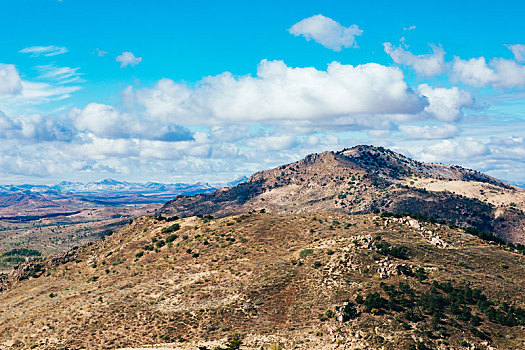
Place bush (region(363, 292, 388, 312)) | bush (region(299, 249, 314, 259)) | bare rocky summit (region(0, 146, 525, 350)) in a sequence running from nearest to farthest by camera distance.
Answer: bare rocky summit (region(0, 146, 525, 350)), bush (region(363, 292, 388, 312)), bush (region(299, 249, 314, 259))

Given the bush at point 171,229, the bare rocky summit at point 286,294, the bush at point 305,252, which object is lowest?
the bare rocky summit at point 286,294

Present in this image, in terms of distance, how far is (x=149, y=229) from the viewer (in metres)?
143

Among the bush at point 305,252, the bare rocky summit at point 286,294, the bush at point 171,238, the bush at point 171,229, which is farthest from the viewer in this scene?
the bush at point 171,229

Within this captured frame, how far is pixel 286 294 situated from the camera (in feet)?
263

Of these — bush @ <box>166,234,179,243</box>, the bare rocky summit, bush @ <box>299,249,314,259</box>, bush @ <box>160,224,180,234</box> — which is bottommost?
the bare rocky summit

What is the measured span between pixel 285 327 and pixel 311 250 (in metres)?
30.9

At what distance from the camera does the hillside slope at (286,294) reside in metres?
66.5

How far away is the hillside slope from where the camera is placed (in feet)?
218

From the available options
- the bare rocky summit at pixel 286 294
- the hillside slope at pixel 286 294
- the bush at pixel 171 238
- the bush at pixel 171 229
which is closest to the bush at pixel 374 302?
the bare rocky summit at pixel 286 294

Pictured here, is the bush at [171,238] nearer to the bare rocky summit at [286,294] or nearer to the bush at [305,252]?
the bare rocky summit at [286,294]

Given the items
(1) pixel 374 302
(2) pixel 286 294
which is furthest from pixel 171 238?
(1) pixel 374 302

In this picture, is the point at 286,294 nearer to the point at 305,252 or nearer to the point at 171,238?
the point at 305,252

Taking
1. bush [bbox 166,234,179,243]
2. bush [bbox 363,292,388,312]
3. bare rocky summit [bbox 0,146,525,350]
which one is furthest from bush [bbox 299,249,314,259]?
bush [bbox 166,234,179,243]

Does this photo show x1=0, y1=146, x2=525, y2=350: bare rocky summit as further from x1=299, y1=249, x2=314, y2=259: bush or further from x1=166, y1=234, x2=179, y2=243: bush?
x1=166, y1=234, x2=179, y2=243: bush
